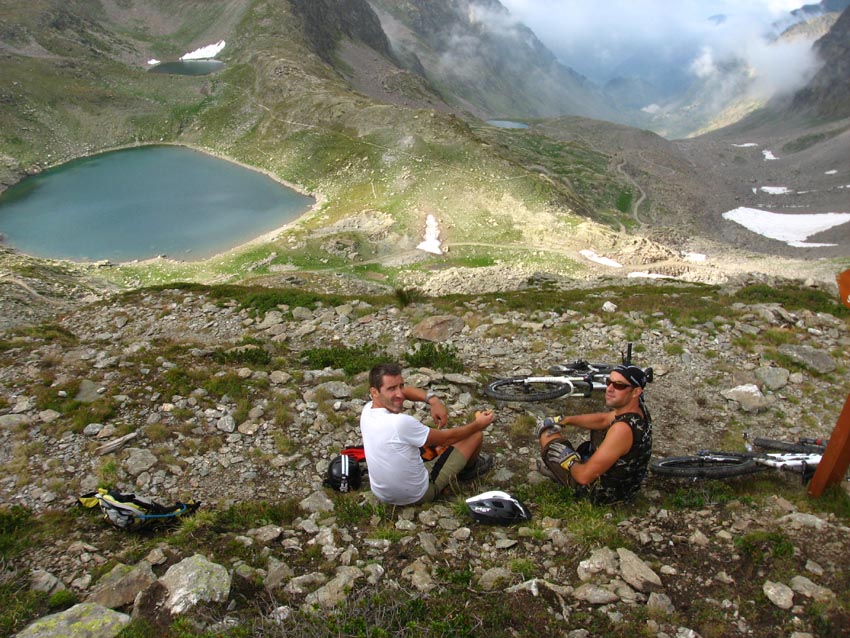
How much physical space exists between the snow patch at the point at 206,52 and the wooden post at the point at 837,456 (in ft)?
516

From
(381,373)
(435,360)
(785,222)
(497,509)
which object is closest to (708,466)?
(497,509)

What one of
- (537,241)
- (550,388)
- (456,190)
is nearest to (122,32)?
(456,190)

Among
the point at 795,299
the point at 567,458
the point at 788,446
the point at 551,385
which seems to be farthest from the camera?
the point at 795,299

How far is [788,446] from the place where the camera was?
31.5 ft

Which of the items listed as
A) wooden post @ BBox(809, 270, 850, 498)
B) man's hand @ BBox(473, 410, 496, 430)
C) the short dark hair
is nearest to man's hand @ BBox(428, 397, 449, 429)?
man's hand @ BBox(473, 410, 496, 430)

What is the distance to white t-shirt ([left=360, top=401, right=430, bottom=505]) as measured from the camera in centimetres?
707

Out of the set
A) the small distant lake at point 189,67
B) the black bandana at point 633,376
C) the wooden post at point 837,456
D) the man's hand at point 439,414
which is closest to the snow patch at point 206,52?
the small distant lake at point 189,67

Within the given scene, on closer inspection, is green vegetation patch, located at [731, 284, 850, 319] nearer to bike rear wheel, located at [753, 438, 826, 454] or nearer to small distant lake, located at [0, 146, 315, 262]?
bike rear wheel, located at [753, 438, 826, 454]

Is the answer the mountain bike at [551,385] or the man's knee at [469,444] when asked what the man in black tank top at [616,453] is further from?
the mountain bike at [551,385]

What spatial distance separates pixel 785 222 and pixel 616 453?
477 feet

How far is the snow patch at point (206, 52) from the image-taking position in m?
134

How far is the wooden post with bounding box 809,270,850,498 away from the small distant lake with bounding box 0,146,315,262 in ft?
189

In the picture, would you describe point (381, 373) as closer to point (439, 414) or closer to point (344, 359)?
point (439, 414)

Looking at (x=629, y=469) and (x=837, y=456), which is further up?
(x=837, y=456)
